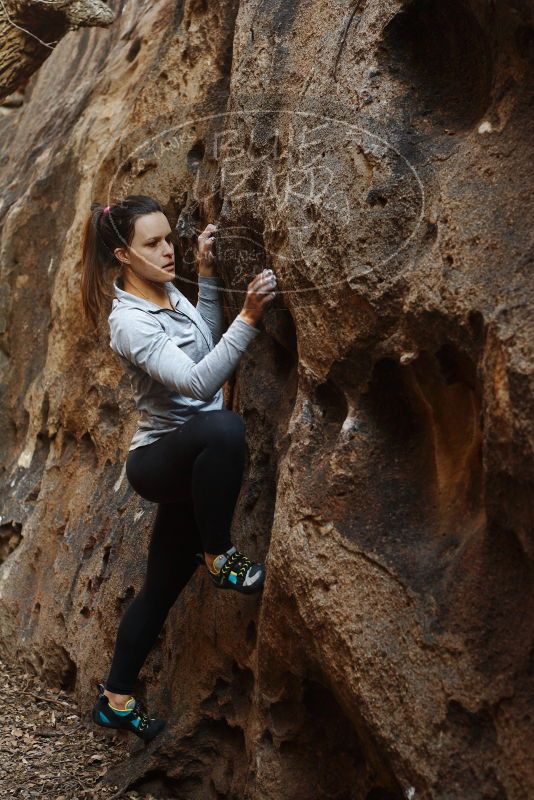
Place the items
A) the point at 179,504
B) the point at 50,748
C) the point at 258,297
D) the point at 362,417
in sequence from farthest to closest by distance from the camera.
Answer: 1. the point at 50,748
2. the point at 179,504
3. the point at 258,297
4. the point at 362,417

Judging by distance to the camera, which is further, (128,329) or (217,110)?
(217,110)

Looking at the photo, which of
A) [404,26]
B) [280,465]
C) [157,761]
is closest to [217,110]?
[404,26]

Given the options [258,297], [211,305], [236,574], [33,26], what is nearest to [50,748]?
[236,574]

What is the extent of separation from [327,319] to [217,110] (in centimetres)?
169

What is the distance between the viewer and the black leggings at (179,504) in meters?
3.31

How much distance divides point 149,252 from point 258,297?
49cm

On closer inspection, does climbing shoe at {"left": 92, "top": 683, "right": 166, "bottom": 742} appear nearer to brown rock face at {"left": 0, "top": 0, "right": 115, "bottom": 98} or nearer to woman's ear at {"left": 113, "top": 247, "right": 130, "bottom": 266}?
woman's ear at {"left": 113, "top": 247, "right": 130, "bottom": 266}

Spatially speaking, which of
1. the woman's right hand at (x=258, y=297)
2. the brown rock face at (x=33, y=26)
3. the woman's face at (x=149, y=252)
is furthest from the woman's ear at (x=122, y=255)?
the brown rock face at (x=33, y=26)

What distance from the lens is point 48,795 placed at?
397 cm

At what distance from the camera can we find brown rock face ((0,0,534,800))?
2.66 meters

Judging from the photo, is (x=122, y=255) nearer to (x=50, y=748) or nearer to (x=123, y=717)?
(x=123, y=717)

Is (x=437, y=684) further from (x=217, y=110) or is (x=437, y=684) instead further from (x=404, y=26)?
(x=217, y=110)

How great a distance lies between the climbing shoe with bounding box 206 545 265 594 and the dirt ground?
1.01 metres

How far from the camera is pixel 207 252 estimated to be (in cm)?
383
